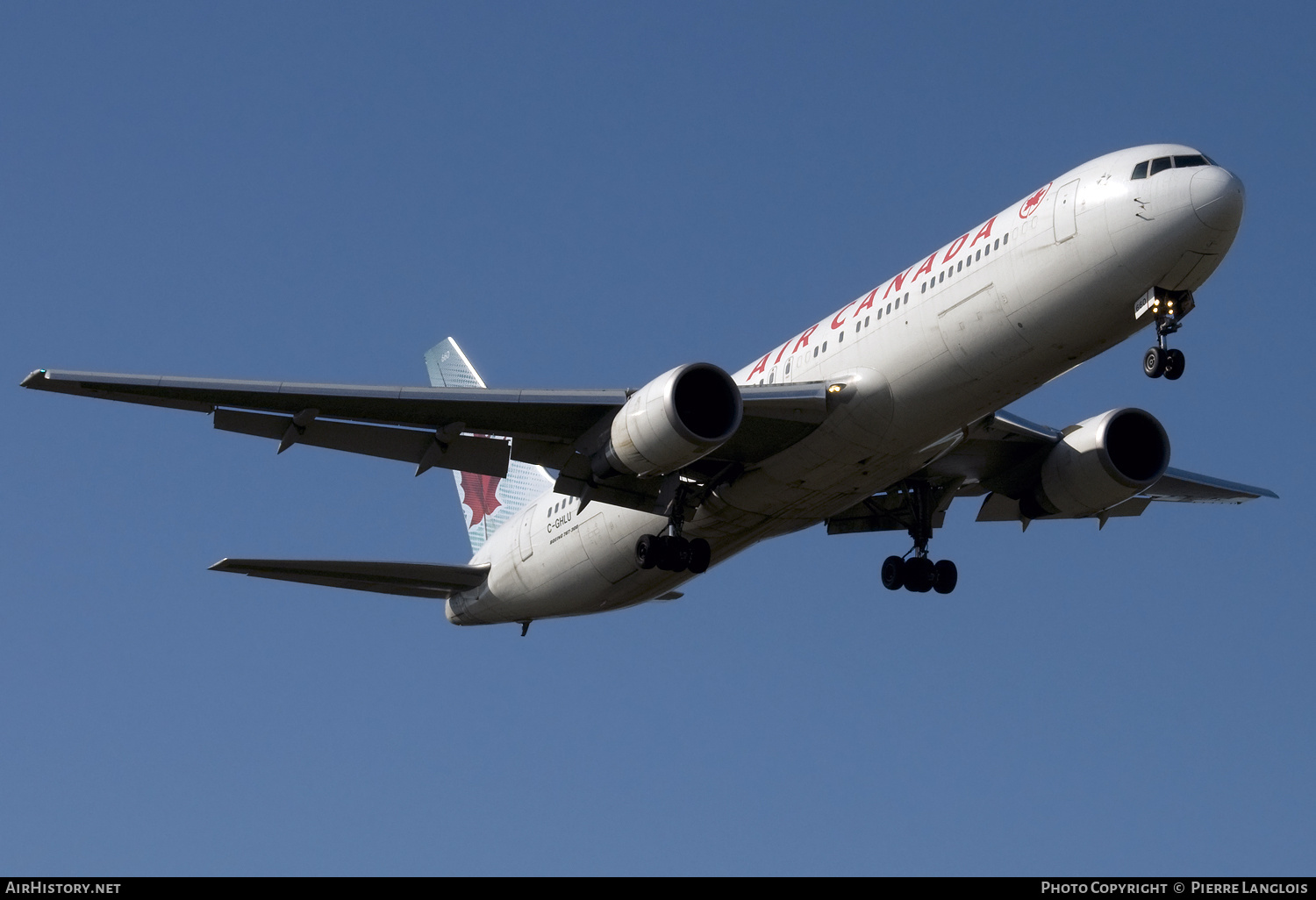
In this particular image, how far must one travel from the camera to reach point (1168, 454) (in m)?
30.1

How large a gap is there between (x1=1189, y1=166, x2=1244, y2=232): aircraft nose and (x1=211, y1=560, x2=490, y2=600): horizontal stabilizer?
16.7 metres

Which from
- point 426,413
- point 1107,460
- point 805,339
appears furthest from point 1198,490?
point 426,413

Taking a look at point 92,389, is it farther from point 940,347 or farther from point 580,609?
point 940,347

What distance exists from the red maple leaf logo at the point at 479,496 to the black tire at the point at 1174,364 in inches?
686

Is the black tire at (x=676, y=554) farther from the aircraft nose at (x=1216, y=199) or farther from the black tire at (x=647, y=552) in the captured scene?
the aircraft nose at (x=1216, y=199)

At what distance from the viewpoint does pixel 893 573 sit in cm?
3198

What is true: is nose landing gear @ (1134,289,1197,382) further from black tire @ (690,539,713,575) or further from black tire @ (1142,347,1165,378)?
black tire @ (690,539,713,575)

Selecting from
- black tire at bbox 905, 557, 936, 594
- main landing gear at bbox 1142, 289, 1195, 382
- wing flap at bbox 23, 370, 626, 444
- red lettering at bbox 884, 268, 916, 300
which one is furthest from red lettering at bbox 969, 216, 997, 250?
black tire at bbox 905, 557, 936, 594

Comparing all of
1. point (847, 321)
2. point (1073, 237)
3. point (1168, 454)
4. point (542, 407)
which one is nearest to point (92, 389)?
point (542, 407)

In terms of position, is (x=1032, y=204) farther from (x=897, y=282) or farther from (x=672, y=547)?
(x=672, y=547)

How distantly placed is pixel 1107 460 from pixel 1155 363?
6895 mm

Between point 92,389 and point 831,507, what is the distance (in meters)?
12.6

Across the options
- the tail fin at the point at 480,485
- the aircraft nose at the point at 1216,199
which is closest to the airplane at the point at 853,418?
the aircraft nose at the point at 1216,199

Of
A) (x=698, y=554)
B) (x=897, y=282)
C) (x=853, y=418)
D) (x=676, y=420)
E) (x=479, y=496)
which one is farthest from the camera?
(x=479, y=496)
